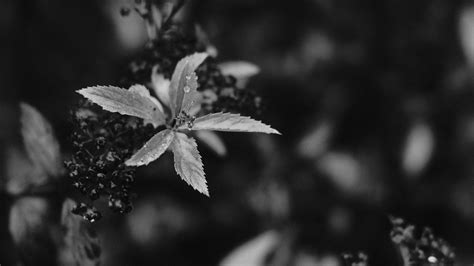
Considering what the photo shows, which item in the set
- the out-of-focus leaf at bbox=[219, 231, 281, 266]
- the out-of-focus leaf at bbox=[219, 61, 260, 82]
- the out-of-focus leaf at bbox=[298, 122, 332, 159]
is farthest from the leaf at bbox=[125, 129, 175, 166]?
the out-of-focus leaf at bbox=[298, 122, 332, 159]

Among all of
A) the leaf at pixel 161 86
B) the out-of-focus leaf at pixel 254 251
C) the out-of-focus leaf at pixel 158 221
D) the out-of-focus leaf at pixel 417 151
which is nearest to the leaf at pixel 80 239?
the leaf at pixel 161 86

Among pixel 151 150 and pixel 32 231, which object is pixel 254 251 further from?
pixel 151 150

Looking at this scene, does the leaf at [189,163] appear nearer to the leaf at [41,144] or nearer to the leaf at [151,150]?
the leaf at [151,150]

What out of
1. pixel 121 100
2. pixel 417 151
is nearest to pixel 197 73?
pixel 121 100

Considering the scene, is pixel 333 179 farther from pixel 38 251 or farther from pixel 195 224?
pixel 38 251

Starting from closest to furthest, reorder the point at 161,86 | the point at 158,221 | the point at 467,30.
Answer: the point at 161,86 < the point at 158,221 < the point at 467,30

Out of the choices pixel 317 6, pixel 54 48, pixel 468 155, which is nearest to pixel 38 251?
pixel 54 48

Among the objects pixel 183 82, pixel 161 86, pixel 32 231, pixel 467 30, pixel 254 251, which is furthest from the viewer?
pixel 467 30

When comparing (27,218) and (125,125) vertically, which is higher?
(125,125)
